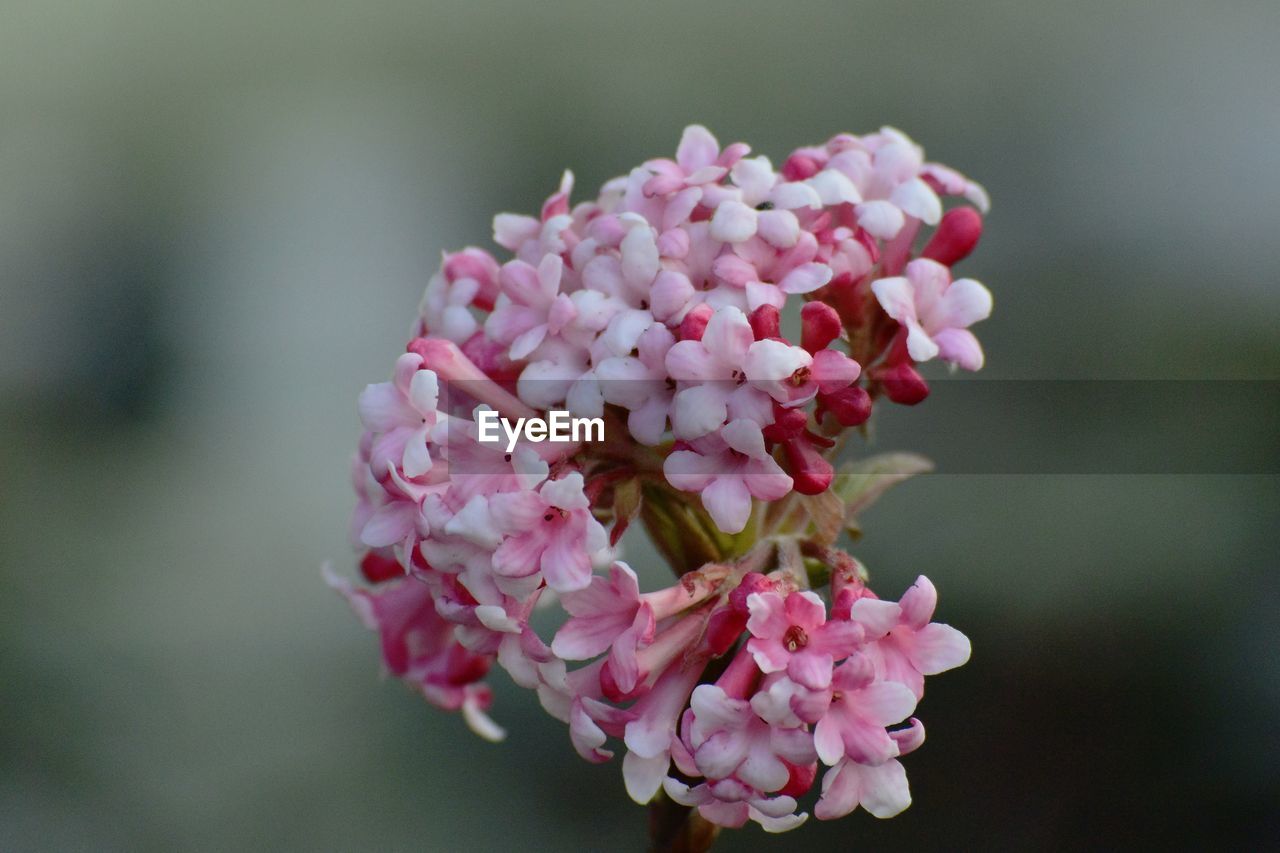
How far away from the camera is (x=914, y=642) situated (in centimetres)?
99

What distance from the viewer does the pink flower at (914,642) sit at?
0.97 m

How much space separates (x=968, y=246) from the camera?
127 centimetres

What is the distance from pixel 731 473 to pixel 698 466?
31 millimetres

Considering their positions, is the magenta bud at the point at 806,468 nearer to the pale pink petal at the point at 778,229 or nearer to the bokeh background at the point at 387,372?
the pale pink petal at the point at 778,229

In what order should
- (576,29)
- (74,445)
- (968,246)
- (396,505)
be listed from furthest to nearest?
(576,29) → (74,445) → (968,246) → (396,505)

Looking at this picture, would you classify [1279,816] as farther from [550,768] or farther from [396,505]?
[396,505]

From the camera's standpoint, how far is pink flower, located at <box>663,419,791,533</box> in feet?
3.21

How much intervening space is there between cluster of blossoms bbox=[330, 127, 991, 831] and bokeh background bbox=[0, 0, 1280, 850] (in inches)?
67.2

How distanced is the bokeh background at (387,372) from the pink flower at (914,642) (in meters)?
1.76

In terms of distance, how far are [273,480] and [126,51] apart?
1.30 metres

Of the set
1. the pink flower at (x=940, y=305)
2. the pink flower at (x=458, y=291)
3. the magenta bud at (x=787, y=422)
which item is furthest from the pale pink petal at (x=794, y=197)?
the pink flower at (x=458, y=291)

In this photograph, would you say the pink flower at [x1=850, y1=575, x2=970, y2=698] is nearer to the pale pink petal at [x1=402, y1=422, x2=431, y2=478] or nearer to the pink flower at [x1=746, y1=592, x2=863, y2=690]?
the pink flower at [x1=746, y1=592, x2=863, y2=690]

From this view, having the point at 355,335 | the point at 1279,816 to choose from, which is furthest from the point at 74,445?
the point at 1279,816

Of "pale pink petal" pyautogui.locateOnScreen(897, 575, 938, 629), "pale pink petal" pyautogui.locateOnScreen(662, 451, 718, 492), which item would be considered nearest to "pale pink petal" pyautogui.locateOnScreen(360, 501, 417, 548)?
"pale pink petal" pyautogui.locateOnScreen(662, 451, 718, 492)
